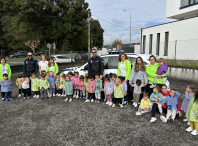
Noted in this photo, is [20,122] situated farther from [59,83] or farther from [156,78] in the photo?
[156,78]

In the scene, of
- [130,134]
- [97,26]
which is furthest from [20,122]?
[97,26]

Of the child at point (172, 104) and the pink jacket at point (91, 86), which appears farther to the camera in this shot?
the pink jacket at point (91, 86)

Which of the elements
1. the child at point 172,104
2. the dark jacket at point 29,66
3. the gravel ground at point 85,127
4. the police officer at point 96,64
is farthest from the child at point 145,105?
the dark jacket at point 29,66

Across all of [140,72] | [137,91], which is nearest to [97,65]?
[140,72]

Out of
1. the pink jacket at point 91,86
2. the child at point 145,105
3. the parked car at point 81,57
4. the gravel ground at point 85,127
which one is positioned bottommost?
the gravel ground at point 85,127

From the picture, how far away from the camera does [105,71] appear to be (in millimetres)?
6211

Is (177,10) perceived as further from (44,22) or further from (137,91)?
(44,22)

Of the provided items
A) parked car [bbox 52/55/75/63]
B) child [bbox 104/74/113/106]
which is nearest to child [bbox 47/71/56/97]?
child [bbox 104/74/113/106]

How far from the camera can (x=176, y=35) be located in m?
16.3

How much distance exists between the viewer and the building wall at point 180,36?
1123 cm

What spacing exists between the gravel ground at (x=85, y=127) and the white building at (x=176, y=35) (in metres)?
8.56

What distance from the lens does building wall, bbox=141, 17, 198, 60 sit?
36.8ft

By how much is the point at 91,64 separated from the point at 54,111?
2212 millimetres

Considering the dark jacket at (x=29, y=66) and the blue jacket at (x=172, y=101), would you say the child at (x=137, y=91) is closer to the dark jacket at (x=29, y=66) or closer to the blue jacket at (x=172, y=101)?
the blue jacket at (x=172, y=101)
